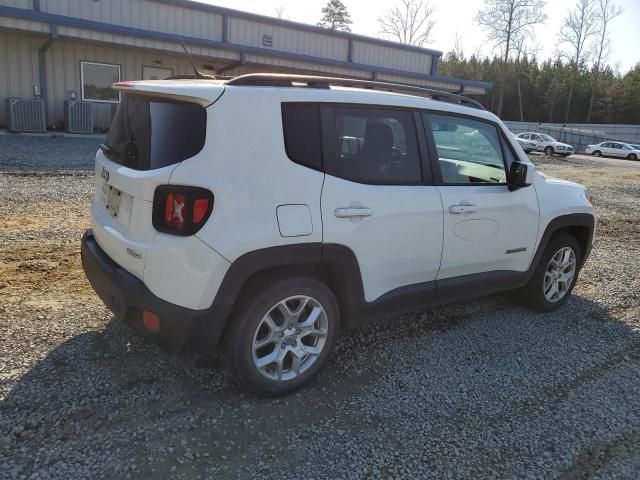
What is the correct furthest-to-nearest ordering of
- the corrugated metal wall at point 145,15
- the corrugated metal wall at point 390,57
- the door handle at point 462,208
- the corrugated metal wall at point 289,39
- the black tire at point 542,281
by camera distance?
1. the corrugated metal wall at point 390,57
2. the corrugated metal wall at point 289,39
3. the corrugated metal wall at point 145,15
4. the black tire at point 542,281
5. the door handle at point 462,208

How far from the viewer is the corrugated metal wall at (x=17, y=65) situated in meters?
15.6

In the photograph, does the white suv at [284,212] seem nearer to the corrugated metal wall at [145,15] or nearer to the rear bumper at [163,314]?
the rear bumper at [163,314]

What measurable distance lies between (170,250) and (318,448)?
1278 mm

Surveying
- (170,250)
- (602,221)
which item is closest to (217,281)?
(170,250)

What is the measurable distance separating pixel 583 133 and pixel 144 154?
2023 inches

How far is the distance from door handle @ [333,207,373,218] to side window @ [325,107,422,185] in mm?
193

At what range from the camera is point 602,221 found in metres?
9.36

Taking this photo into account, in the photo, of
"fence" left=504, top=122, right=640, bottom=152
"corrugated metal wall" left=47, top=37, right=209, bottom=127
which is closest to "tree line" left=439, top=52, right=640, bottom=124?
"fence" left=504, top=122, right=640, bottom=152

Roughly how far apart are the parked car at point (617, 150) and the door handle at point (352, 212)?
39768mm

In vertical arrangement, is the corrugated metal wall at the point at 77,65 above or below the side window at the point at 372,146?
above

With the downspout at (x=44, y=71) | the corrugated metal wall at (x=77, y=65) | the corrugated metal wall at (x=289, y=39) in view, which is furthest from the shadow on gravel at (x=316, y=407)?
the corrugated metal wall at (x=289, y=39)

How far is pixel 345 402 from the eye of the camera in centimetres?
307

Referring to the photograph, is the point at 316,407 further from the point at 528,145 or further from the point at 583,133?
the point at 583,133

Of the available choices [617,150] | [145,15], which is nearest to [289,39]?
[145,15]
